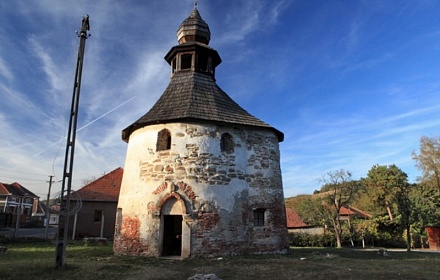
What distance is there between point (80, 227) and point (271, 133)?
56.2ft

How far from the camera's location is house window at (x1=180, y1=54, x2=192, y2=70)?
16438mm

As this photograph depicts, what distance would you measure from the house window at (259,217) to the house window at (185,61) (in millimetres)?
8176

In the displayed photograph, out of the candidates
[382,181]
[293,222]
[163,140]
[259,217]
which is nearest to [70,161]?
[163,140]

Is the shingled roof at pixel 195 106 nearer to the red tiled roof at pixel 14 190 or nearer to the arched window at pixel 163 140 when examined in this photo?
the arched window at pixel 163 140

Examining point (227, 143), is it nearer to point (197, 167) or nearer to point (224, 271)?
point (197, 167)

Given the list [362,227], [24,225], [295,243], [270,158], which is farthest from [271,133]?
[24,225]

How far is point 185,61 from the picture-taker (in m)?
16.6

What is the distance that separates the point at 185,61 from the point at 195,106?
402 centimetres

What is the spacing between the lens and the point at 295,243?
23.2 m

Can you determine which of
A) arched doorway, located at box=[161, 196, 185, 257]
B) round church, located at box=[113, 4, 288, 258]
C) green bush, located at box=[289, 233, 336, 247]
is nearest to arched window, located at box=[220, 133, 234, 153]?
round church, located at box=[113, 4, 288, 258]

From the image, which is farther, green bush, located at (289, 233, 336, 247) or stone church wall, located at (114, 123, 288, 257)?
green bush, located at (289, 233, 336, 247)

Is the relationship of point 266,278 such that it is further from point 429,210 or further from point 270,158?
point 429,210

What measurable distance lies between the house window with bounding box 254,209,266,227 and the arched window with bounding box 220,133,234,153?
9.06ft

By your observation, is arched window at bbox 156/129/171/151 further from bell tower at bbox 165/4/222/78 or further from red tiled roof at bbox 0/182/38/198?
red tiled roof at bbox 0/182/38/198
